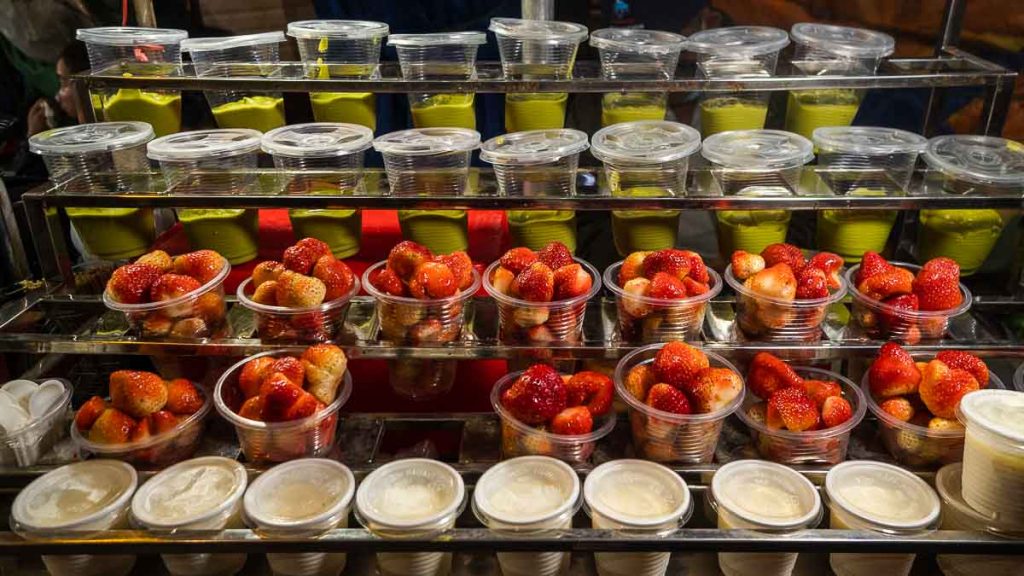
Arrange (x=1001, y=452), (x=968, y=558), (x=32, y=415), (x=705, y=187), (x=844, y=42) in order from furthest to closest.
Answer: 1. (x=844, y=42)
2. (x=705, y=187)
3. (x=32, y=415)
4. (x=968, y=558)
5. (x=1001, y=452)

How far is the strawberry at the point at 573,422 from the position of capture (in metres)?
1.84

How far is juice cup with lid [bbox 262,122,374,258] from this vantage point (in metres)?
2.13

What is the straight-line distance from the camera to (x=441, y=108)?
91.9 inches

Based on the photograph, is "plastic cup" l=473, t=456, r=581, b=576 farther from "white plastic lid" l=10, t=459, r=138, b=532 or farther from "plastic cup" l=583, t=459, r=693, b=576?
"white plastic lid" l=10, t=459, r=138, b=532

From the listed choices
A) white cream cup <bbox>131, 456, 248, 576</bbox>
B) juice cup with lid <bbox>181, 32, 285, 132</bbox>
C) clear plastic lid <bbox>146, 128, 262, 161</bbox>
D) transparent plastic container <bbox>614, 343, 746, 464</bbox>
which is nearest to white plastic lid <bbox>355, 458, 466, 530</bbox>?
white cream cup <bbox>131, 456, 248, 576</bbox>

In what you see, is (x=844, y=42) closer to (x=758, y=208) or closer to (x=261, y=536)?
(x=758, y=208)

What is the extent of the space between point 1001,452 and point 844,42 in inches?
50.1

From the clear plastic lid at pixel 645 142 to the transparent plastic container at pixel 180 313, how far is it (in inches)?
42.8

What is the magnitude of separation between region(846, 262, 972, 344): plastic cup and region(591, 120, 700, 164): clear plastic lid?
60 cm

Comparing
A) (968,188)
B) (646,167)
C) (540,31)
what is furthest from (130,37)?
(968,188)

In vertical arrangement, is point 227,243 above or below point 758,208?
below

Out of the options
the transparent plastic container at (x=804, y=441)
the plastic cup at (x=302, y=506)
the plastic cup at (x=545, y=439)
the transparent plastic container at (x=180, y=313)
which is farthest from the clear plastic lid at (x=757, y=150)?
the transparent plastic container at (x=180, y=313)

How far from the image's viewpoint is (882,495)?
180cm

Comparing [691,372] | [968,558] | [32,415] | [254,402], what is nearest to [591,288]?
[691,372]
